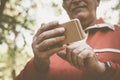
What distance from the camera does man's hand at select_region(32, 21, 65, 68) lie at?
79 cm

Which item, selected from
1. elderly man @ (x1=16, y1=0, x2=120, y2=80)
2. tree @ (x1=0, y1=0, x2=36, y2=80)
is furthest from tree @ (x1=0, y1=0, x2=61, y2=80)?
elderly man @ (x1=16, y1=0, x2=120, y2=80)

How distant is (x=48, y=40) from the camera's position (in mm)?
796

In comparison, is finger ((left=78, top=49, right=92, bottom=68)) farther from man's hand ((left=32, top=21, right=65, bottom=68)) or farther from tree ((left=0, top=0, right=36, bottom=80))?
tree ((left=0, top=0, right=36, bottom=80))

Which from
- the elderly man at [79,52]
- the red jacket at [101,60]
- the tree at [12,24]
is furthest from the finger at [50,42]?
the tree at [12,24]

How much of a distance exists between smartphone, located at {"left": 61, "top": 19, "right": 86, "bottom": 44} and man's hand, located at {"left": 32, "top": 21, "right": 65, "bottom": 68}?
0.05 ft

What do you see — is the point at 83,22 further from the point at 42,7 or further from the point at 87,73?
the point at 42,7

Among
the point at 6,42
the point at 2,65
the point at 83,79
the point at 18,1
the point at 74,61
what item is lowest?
the point at 2,65

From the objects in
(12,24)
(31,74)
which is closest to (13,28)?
(12,24)

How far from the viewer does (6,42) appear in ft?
9.06

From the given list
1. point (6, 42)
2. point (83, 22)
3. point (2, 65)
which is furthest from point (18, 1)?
point (83, 22)

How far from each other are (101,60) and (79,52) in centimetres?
18

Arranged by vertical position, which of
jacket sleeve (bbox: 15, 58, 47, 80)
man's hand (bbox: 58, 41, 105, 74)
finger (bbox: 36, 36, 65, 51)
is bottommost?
jacket sleeve (bbox: 15, 58, 47, 80)

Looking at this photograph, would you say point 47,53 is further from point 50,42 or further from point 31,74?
point 31,74

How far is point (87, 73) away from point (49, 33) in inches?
6.1
